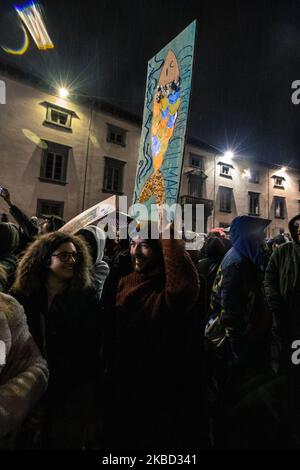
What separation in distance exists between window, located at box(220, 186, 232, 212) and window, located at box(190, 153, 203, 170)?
3.32 m

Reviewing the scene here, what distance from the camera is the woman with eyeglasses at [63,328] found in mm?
1813

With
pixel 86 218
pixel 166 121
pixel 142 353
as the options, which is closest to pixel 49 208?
pixel 86 218

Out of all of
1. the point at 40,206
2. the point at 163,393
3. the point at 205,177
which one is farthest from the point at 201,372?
the point at 205,177

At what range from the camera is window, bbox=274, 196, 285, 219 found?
29.2 meters

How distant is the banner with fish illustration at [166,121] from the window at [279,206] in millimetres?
29684

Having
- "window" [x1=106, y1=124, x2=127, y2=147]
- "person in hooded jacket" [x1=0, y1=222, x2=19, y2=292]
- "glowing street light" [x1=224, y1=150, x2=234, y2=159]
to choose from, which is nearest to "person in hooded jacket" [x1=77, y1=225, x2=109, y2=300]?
"person in hooded jacket" [x1=0, y1=222, x2=19, y2=292]

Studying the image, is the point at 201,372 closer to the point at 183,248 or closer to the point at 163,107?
the point at 183,248

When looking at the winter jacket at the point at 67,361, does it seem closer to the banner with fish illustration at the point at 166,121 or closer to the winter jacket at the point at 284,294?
the banner with fish illustration at the point at 166,121

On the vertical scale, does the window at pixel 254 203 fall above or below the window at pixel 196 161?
below

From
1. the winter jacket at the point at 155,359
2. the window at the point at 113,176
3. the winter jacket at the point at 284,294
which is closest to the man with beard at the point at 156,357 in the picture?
the winter jacket at the point at 155,359

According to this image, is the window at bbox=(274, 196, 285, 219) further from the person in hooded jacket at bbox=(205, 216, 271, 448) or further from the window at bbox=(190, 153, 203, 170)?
the person in hooded jacket at bbox=(205, 216, 271, 448)

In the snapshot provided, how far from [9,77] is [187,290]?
18.1 meters

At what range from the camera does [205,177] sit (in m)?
24.4

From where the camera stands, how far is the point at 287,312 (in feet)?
8.57
